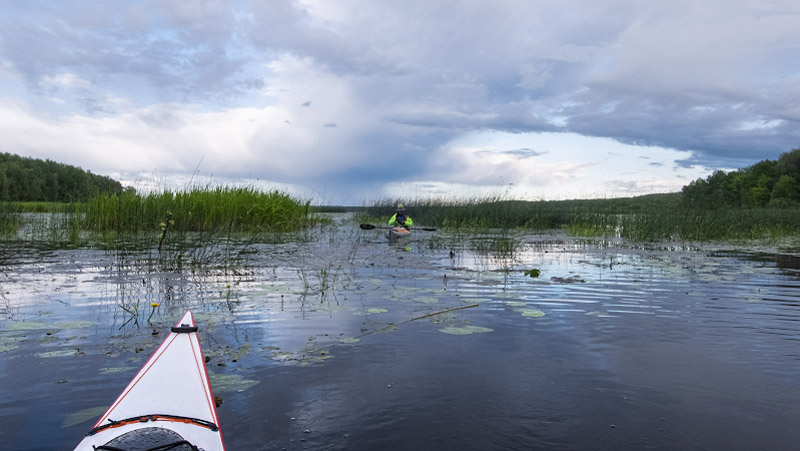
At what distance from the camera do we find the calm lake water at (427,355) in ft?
9.71

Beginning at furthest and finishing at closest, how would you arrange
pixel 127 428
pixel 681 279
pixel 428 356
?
pixel 681 279 < pixel 428 356 < pixel 127 428

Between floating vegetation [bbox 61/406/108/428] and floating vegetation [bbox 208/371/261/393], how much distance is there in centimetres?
66

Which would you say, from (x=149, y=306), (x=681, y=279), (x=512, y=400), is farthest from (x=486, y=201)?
(x=512, y=400)

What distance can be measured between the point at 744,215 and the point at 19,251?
80.4 ft

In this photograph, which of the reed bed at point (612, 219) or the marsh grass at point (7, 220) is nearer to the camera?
the marsh grass at point (7, 220)

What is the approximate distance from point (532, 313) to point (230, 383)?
136 inches

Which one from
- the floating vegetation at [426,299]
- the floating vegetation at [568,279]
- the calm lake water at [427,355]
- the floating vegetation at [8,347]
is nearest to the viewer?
the calm lake water at [427,355]

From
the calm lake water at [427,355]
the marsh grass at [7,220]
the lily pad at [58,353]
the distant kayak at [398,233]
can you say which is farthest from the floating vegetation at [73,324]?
the marsh grass at [7,220]

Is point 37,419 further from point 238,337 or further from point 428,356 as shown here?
point 428,356

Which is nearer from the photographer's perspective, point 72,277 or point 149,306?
point 149,306

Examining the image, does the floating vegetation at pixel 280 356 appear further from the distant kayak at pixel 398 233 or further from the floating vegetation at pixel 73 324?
the distant kayak at pixel 398 233

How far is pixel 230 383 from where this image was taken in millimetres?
3559

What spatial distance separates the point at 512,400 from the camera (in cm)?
336

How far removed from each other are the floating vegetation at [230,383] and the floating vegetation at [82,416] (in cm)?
66
